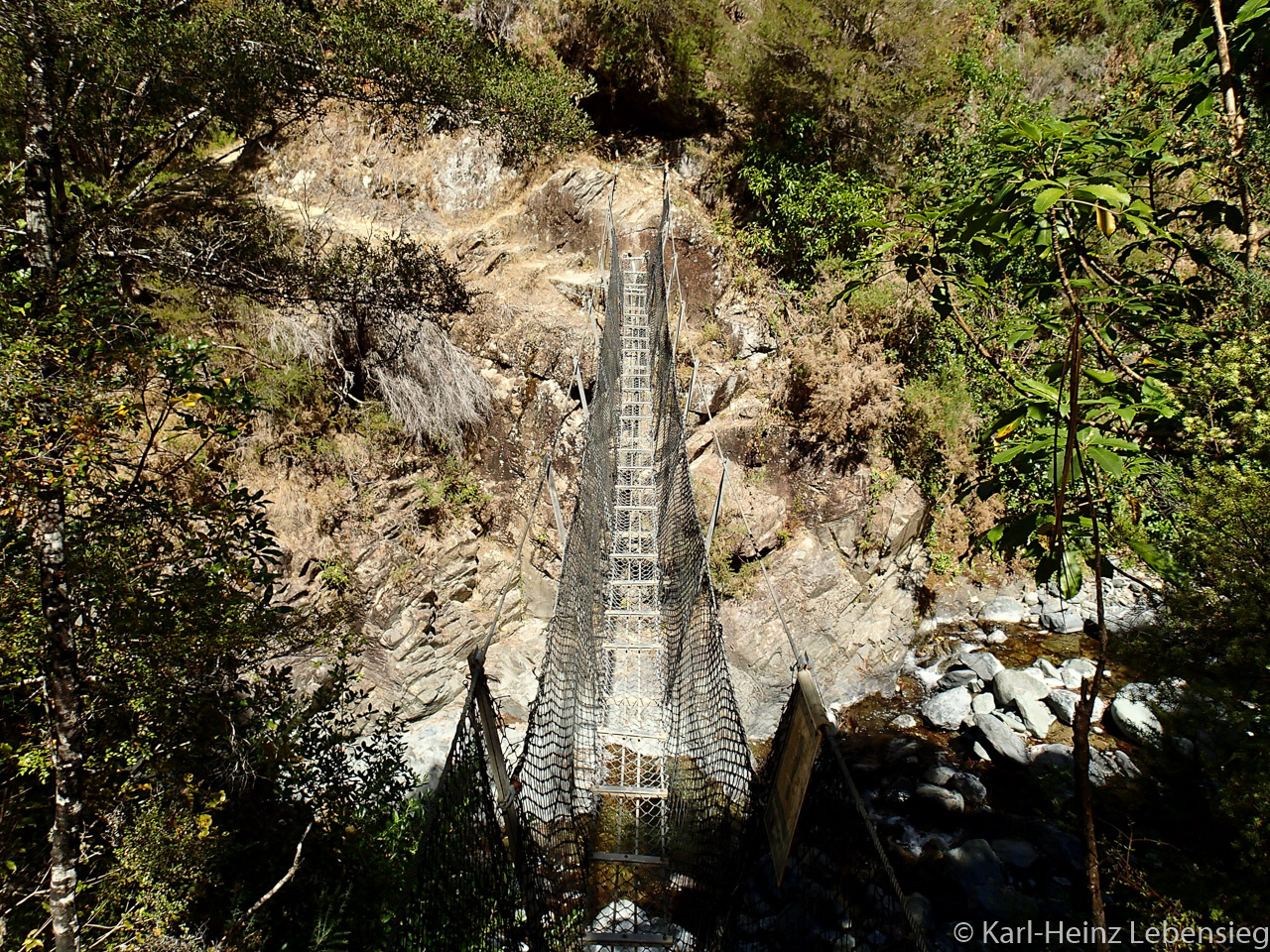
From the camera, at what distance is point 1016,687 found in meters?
3.69

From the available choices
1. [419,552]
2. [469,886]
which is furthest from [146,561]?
[419,552]

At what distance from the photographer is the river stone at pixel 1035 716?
3488 mm

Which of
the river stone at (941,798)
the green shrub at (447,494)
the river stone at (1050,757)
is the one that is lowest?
the river stone at (941,798)

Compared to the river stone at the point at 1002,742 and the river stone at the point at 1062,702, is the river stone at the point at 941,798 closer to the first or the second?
the river stone at the point at 1002,742

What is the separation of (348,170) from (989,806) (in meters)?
7.39

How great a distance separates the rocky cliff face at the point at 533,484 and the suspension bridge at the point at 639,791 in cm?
82

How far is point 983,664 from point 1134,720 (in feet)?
2.71

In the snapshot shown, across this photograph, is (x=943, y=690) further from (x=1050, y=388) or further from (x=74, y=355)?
(x=74, y=355)

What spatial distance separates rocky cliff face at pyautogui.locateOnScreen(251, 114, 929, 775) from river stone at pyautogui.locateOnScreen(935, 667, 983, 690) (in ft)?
Result: 1.01

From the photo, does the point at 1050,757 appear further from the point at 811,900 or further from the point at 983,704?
the point at 811,900

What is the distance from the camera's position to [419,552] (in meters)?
4.50

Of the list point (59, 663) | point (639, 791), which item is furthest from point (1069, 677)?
point (59, 663)

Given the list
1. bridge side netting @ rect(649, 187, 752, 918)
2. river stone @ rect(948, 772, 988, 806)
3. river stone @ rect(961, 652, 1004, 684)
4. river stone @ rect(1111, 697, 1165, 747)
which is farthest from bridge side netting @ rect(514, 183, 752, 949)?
river stone @ rect(1111, 697, 1165, 747)

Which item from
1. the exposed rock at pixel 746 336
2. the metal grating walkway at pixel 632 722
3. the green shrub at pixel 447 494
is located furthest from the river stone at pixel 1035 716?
the green shrub at pixel 447 494
